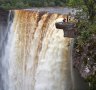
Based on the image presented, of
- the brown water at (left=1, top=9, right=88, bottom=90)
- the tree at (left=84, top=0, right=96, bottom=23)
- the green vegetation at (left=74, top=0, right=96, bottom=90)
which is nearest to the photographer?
the green vegetation at (left=74, top=0, right=96, bottom=90)

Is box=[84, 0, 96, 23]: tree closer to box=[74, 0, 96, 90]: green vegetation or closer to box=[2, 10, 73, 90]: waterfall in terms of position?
box=[74, 0, 96, 90]: green vegetation

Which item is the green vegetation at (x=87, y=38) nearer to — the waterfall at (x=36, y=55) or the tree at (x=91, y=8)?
the tree at (x=91, y=8)

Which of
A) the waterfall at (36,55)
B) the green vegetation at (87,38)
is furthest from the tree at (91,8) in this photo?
the waterfall at (36,55)

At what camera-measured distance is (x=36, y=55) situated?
1273cm

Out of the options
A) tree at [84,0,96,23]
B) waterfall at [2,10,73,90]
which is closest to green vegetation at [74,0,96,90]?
tree at [84,0,96,23]

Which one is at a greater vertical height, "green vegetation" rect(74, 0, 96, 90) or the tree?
the tree

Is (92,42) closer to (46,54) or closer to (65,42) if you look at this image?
(65,42)

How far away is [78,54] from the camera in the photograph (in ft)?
32.0

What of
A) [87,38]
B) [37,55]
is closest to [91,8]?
[87,38]

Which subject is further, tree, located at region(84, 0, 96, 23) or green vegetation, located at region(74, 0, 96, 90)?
tree, located at region(84, 0, 96, 23)

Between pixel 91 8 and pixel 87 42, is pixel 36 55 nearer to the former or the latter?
pixel 91 8

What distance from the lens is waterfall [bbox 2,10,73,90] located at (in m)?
11.4

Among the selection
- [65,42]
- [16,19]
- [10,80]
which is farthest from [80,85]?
[16,19]

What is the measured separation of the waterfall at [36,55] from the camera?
1136 cm
